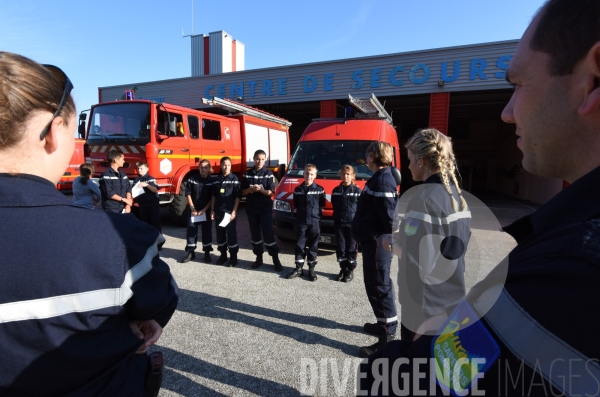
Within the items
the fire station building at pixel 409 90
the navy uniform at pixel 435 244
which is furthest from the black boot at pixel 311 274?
the fire station building at pixel 409 90

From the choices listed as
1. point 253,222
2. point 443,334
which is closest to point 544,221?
point 443,334

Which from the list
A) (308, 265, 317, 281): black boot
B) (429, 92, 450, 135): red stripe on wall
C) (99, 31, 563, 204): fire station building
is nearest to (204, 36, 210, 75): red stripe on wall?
(99, 31, 563, 204): fire station building

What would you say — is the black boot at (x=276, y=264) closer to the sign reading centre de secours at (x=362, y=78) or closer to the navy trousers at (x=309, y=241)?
the navy trousers at (x=309, y=241)

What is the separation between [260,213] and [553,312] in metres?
5.10

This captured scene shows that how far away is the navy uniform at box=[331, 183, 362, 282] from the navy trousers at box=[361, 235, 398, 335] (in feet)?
5.16

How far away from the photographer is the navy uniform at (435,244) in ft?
6.53

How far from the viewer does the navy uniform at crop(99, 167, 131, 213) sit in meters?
5.84

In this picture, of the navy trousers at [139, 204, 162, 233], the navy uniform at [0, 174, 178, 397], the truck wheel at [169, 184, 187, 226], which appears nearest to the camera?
the navy uniform at [0, 174, 178, 397]

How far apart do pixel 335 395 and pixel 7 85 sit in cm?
262

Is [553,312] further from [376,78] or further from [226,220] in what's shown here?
[376,78]

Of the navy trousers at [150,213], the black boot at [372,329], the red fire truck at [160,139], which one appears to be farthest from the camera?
the red fire truck at [160,139]

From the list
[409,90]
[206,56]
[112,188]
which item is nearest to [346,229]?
[112,188]

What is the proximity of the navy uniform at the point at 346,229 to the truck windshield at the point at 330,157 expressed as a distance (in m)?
1.11

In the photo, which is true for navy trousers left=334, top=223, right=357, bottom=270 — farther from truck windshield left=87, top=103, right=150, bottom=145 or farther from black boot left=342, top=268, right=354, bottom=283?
truck windshield left=87, top=103, right=150, bottom=145
